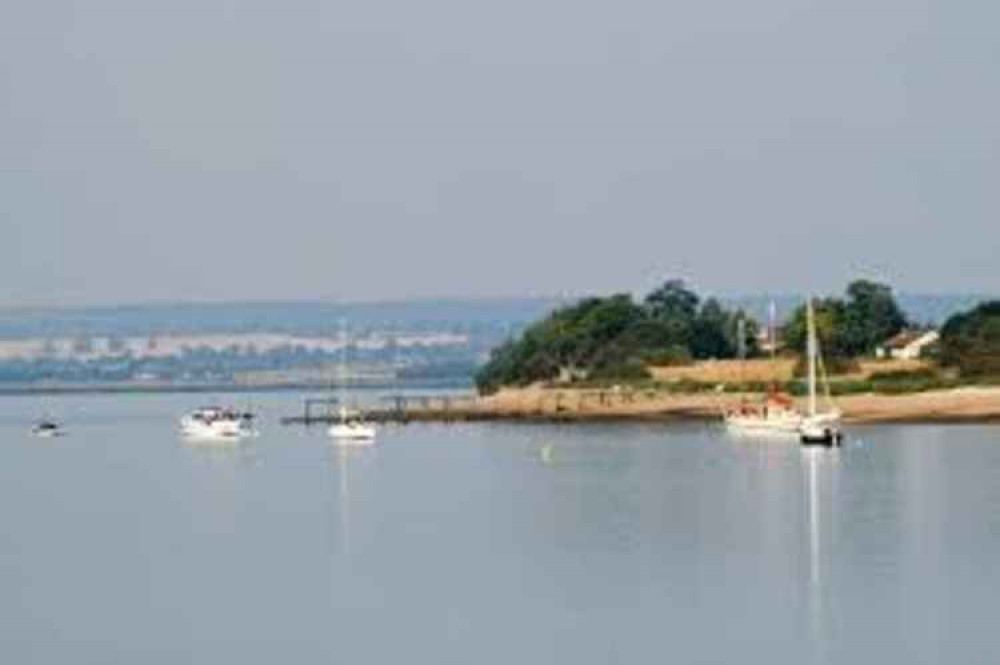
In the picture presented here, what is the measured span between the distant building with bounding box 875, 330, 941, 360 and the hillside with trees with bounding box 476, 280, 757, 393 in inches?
292

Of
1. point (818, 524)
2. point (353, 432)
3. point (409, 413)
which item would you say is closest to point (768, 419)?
point (353, 432)

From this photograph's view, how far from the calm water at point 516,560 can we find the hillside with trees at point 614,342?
49.1m

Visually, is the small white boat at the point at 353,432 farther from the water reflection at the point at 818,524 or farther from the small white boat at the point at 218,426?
the water reflection at the point at 818,524

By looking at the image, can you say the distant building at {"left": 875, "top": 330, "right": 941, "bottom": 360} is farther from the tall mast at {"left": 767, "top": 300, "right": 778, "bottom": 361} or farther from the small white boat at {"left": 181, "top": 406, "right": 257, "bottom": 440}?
the small white boat at {"left": 181, "top": 406, "right": 257, "bottom": 440}

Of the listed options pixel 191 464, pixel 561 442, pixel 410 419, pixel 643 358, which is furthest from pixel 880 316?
pixel 191 464

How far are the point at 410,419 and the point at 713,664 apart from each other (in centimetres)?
11123

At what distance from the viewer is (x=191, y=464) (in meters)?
110

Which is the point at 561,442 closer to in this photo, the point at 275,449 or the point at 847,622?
the point at 275,449

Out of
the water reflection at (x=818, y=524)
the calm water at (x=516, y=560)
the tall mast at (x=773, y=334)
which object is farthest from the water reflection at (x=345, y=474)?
the tall mast at (x=773, y=334)

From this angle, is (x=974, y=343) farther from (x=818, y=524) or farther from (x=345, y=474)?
(x=818, y=524)

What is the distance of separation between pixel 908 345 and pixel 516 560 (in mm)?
94094

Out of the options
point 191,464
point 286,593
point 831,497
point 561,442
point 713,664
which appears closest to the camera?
point 713,664

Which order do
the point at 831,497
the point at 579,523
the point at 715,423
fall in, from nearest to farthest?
the point at 579,523 → the point at 831,497 → the point at 715,423

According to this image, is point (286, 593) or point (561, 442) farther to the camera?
point (561, 442)
